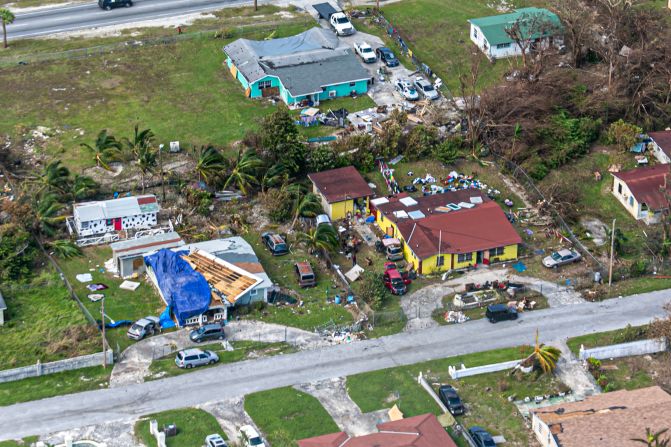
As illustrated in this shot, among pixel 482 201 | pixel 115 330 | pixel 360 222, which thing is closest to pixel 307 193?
pixel 360 222

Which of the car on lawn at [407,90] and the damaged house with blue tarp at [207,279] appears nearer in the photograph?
the damaged house with blue tarp at [207,279]

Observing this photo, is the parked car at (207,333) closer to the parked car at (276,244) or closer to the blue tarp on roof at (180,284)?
the blue tarp on roof at (180,284)

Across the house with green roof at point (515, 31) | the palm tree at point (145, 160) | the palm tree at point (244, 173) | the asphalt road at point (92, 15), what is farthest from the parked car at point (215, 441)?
the asphalt road at point (92, 15)

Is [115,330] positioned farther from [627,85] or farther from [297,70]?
[627,85]

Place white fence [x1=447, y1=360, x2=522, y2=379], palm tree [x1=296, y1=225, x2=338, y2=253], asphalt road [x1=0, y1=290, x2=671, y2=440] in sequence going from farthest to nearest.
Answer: palm tree [x1=296, y1=225, x2=338, y2=253] < white fence [x1=447, y1=360, x2=522, y2=379] < asphalt road [x1=0, y1=290, x2=671, y2=440]

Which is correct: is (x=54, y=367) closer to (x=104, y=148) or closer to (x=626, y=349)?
(x=104, y=148)

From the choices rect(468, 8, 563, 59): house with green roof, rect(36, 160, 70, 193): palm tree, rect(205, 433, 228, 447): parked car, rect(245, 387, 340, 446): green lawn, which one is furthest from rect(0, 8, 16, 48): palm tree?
rect(205, 433, 228, 447): parked car

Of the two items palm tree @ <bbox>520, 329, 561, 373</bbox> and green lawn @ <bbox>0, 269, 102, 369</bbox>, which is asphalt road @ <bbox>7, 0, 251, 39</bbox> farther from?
palm tree @ <bbox>520, 329, 561, 373</bbox>
